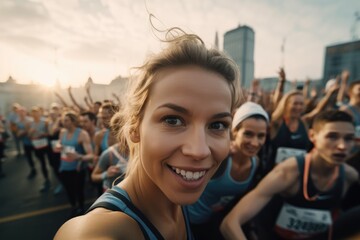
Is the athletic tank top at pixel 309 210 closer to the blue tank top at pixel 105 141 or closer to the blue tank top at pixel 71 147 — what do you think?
the blue tank top at pixel 105 141

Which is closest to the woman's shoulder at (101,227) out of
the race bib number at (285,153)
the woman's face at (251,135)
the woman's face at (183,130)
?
the woman's face at (183,130)

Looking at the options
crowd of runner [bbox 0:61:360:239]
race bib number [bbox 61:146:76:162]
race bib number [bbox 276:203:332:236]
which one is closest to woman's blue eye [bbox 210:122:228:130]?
crowd of runner [bbox 0:61:360:239]

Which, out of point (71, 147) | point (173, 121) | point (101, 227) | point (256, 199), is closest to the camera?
point (101, 227)

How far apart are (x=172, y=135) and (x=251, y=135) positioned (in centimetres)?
152

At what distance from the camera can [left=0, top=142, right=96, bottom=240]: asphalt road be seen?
314 centimetres

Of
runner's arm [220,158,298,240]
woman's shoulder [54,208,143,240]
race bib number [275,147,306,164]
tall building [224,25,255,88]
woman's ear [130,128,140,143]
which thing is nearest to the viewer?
woman's shoulder [54,208,143,240]

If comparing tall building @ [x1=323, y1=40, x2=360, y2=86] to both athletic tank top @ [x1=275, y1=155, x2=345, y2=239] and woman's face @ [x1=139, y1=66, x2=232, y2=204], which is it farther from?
woman's face @ [x1=139, y1=66, x2=232, y2=204]

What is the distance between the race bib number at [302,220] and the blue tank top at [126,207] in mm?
1499

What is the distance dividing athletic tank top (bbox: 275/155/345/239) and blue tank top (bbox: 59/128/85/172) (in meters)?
3.26

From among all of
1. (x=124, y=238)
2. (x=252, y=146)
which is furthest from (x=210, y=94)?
(x=252, y=146)

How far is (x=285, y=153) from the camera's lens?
3025mm

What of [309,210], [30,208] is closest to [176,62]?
[309,210]

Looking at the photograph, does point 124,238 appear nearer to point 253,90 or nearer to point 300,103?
point 300,103

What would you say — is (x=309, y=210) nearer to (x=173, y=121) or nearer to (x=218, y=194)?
(x=218, y=194)
